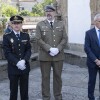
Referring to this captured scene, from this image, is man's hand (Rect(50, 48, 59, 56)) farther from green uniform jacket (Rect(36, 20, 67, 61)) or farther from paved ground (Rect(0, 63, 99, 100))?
paved ground (Rect(0, 63, 99, 100))

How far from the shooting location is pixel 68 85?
7621mm

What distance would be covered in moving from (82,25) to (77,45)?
78cm

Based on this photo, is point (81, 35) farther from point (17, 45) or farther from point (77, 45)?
point (17, 45)

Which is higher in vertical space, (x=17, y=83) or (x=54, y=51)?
(x=54, y=51)

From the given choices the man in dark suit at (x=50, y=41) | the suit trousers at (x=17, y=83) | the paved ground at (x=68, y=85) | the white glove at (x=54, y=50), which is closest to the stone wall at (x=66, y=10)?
the paved ground at (x=68, y=85)

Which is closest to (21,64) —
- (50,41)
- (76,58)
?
(50,41)

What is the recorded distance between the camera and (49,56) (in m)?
5.88

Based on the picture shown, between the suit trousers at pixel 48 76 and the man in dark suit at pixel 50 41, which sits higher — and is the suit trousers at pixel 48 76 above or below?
below

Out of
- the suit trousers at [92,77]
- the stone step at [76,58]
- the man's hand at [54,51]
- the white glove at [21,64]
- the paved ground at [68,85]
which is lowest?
the paved ground at [68,85]

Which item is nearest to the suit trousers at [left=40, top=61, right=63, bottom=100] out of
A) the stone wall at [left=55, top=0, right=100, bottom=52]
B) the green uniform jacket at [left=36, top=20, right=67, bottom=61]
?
the green uniform jacket at [left=36, top=20, right=67, bottom=61]

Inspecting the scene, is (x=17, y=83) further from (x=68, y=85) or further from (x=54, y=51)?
(x=68, y=85)

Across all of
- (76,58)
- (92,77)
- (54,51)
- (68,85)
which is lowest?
(68,85)

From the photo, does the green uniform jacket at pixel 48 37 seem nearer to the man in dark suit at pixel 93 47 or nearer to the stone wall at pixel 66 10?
the man in dark suit at pixel 93 47

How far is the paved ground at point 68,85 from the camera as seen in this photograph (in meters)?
6.63
